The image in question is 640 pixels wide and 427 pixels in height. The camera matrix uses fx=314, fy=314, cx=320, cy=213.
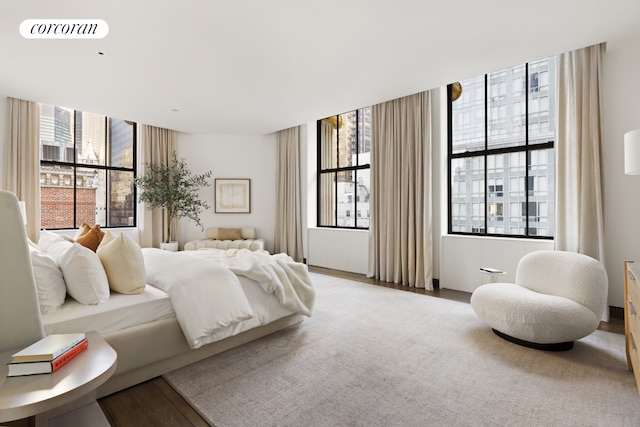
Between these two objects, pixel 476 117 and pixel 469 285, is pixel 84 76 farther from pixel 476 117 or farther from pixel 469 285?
pixel 469 285

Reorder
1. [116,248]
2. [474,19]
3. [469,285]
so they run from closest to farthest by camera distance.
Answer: [116,248] → [474,19] → [469,285]

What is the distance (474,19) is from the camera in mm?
2639

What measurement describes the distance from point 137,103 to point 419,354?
5.00 m

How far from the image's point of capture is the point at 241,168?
6867 mm

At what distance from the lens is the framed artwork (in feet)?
22.2

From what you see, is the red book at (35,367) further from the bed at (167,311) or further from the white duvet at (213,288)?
the white duvet at (213,288)

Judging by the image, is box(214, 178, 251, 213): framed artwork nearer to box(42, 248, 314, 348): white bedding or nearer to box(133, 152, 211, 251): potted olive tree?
box(133, 152, 211, 251): potted olive tree

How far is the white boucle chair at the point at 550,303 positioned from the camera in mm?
2316

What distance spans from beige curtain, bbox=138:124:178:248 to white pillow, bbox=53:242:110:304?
14.7 feet

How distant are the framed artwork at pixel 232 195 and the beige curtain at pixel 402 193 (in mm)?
3047

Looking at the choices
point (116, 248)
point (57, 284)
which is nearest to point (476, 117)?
point (116, 248)

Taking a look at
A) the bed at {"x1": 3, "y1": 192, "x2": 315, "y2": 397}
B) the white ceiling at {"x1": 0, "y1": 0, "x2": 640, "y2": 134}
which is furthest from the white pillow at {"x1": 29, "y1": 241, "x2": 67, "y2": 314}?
the white ceiling at {"x1": 0, "y1": 0, "x2": 640, "y2": 134}

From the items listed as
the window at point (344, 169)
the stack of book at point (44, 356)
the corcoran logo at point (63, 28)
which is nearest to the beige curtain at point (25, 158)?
the corcoran logo at point (63, 28)

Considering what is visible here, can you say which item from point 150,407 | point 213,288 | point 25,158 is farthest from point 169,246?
point 150,407
